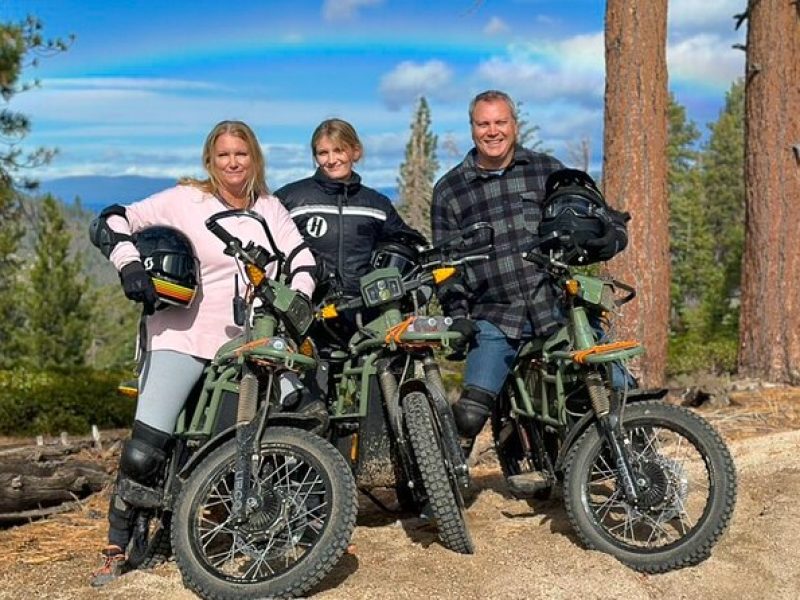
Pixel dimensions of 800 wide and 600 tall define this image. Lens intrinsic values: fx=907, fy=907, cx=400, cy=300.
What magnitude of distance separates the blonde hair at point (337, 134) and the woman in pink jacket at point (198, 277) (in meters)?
0.56

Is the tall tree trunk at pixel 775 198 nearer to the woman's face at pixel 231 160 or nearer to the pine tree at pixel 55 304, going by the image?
the woman's face at pixel 231 160

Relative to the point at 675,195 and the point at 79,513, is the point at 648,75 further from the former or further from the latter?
the point at 675,195

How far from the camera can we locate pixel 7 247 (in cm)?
2555

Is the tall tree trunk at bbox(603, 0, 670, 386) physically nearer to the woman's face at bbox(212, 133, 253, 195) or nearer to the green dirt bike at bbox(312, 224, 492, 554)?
the green dirt bike at bbox(312, 224, 492, 554)

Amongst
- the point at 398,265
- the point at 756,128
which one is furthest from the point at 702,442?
the point at 756,128

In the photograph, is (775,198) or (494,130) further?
(775,198)

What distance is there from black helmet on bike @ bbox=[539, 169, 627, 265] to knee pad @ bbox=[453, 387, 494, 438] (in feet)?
3.05

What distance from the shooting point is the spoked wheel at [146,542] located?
→ 433 centimetres

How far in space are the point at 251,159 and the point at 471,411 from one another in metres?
1.73

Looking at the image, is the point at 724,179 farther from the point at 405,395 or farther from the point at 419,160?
the point at 405,395

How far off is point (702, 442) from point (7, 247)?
81.7 ft

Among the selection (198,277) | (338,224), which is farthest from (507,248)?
(198,277)

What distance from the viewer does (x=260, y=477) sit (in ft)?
13.0

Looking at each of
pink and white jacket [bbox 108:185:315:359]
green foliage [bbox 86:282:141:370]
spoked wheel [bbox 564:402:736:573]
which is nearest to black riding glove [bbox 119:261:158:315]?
pink and white jacket [bbox 108:185:315:359]
